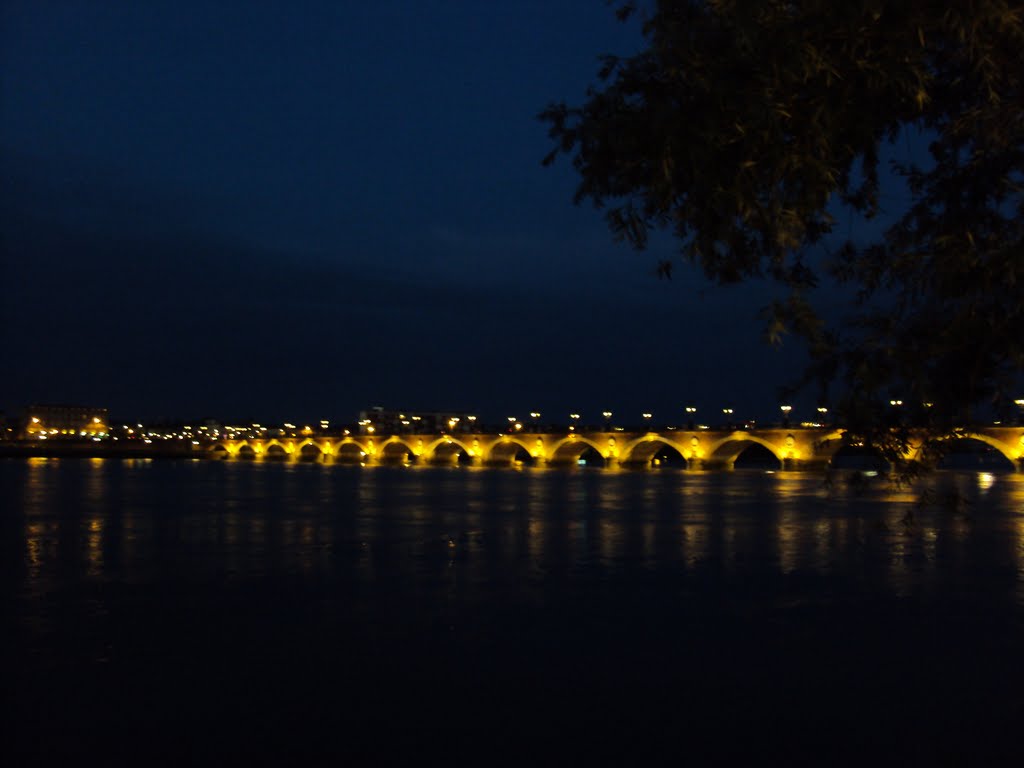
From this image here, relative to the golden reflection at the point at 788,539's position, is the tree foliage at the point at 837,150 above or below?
above

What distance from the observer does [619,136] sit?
226 inches

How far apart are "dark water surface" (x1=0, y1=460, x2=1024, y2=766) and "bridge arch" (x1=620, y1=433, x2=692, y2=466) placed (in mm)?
62708

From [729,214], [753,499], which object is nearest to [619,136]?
[729,214]

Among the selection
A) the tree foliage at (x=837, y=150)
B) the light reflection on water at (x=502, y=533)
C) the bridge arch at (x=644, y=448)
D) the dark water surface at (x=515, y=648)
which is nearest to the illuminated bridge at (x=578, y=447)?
the bridge arch at (x=644, y=448)

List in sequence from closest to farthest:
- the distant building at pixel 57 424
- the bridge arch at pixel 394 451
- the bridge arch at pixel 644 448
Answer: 1. the bridge arch at pixel 644 448
2. the bridge arch at pixel 394 451
3. the distant building at pixel 57 424

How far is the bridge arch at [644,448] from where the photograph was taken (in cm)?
9162

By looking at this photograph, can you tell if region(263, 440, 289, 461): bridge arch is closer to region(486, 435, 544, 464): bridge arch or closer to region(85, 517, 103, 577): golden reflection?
region(486, 435, 544, 464): bridge arch

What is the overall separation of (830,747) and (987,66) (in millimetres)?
6526

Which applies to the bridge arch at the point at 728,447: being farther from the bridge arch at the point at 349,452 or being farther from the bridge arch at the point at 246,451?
the bridge arch at the point at 246,451

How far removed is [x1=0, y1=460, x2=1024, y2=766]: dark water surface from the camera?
962 cm

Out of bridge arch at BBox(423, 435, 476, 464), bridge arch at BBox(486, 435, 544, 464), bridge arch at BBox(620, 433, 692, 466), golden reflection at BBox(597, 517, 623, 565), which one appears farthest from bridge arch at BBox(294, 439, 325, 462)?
golden reflection at BBox(597, 517, 623, 565)

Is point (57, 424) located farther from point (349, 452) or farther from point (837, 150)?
point (837, 150)

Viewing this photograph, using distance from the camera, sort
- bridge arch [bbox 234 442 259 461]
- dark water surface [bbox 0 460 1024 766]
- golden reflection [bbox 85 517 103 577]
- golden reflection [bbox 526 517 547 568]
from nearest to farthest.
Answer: dark water surface [bbox 0 460 1024 766] < golden reflection [bbox 85 517 103 577] < golden reflection [bbox 526 517 547 568] < bridge arch [bbox 234 442 259 461]

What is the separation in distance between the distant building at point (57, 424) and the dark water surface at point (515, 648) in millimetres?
167893
